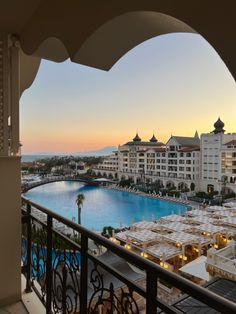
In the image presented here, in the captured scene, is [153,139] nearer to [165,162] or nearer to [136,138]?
[136,138]

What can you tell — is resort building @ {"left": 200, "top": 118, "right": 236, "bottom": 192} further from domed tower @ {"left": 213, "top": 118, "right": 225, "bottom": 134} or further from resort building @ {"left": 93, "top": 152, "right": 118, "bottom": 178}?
resort building @ {"left": 93, "top": 152, "right": 118, "bottom": 178}

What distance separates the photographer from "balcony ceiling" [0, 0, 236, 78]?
0.61 metres

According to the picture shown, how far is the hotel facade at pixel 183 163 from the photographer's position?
28.4m

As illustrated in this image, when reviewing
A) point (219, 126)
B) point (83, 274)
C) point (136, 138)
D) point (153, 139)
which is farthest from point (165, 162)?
point (83, 274)

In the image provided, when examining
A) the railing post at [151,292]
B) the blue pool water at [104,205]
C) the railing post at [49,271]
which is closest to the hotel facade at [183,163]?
the blue pool water at [104,205]

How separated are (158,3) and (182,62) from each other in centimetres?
2327

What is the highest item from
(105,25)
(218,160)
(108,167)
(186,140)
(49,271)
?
(186,140)

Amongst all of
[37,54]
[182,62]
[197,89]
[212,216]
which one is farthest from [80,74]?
[37,54]

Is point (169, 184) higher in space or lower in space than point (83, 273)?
lower

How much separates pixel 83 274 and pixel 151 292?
506mm

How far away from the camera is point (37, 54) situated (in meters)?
1.57

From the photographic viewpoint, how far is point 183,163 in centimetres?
3250

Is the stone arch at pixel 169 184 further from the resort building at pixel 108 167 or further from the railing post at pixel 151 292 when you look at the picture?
the railing post at pixel 151 292

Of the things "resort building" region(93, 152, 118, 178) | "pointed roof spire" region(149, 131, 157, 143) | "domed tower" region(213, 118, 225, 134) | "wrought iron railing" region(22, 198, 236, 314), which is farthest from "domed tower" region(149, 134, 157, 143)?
"wrought iron railing" region(22, 198, 236, 314)
